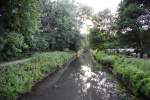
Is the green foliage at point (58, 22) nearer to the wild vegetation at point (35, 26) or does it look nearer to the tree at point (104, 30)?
the wild vegetation at point (35, 26)

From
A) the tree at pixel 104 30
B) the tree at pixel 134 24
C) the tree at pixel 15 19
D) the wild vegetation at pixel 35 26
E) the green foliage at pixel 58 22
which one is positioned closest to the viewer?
the tree at pixel 15 19

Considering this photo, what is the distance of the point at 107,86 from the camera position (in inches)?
625

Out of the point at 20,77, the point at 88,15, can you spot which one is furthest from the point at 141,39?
the point at 88,15

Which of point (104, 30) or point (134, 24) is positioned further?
point (104, 30)

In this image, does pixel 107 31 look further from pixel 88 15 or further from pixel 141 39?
pixel 141 39

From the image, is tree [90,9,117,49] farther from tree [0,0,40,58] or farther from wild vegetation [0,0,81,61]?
tree [0,0,40,58]

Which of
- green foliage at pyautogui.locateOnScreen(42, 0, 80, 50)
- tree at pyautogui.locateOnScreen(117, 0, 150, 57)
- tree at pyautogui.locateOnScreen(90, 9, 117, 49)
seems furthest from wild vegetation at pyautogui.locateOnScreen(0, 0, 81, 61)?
tree at pyautogui.locateOnScreen(117, 0, 150, 57)

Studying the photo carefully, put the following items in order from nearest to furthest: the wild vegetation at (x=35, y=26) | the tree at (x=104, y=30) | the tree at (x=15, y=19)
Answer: the tree at (x=15, y=19) → the wild vegetation at (x=35, y=26) → the tree at (x=104, y=30)

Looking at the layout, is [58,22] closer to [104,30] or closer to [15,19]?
[104,30]

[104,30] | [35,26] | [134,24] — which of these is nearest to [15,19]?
[35,26]

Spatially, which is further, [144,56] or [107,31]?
[107,31]

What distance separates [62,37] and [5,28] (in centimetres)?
2680

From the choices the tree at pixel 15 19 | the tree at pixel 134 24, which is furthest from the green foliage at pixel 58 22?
the tree at pixel 15 19

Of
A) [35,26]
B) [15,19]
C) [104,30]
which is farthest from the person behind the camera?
[104,30]
